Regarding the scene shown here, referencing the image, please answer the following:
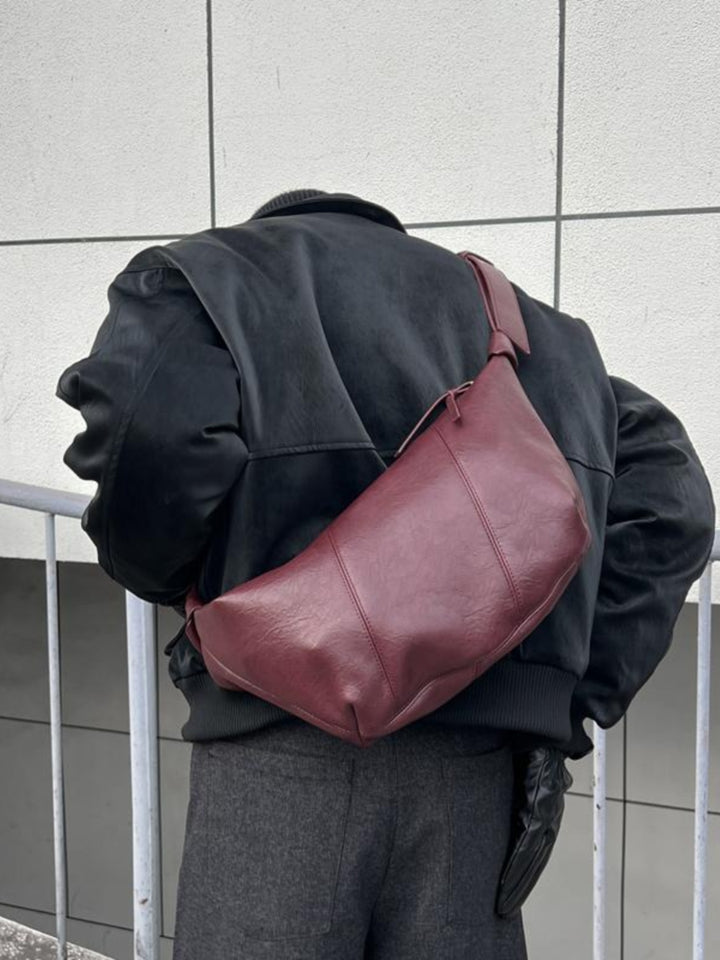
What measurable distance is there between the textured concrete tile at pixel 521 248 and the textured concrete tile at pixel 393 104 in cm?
5

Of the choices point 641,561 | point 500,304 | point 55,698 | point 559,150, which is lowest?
point 55,698

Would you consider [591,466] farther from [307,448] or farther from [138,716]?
[138,716]

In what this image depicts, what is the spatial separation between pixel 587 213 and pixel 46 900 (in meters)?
4.28

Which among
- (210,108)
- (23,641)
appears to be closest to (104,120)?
(210,108)

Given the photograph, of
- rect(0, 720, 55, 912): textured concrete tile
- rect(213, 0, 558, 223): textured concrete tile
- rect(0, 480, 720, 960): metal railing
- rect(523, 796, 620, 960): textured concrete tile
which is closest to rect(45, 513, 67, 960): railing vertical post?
rect(0, 480, 720, 960): metal railing

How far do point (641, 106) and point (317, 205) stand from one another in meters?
1.91

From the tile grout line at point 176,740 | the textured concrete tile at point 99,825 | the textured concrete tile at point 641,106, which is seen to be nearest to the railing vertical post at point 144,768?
the textured concrete tile at point 641,106

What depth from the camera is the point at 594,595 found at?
1.42 m

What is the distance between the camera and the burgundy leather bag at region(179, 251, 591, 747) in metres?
1.11

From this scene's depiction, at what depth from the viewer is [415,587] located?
113 cm

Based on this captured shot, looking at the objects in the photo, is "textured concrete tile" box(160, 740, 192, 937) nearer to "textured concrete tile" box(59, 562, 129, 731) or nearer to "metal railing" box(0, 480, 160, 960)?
"textured concrete tile" box(59, 562, 129, 731)

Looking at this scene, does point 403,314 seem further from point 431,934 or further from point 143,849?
point 143,849

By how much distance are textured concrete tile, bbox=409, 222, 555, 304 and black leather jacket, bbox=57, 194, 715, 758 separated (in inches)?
67.3

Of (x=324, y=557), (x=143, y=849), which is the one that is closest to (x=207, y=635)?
(x=324, y=557)
